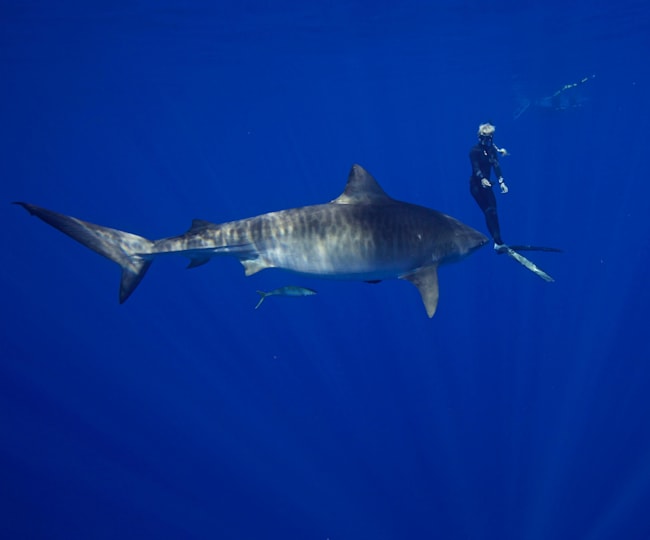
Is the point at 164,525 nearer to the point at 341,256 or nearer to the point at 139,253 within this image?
the point at 139,253

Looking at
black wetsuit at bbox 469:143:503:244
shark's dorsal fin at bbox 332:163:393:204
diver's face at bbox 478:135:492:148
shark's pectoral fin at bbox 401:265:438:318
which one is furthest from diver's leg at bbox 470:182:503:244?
shark's dorsal fin at bbox 332:163:393:204

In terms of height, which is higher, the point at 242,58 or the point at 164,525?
the point at 242,58

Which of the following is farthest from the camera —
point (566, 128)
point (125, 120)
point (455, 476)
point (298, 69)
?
point (566, 128)

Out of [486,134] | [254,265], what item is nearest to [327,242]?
[254,265]

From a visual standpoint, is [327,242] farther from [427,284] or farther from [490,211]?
[490,211]

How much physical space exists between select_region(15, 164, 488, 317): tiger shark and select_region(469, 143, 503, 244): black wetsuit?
4.38 metres

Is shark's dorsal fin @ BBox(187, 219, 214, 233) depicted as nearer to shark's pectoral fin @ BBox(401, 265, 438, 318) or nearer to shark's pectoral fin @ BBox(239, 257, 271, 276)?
shark's pectoral fin @ BBox(239, 257, 271, 276)

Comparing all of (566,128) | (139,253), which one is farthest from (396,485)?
(566,128)

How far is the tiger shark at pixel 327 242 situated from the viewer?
6984 millimetres

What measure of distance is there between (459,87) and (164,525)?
47.4 metres

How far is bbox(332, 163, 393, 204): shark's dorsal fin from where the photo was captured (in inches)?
291

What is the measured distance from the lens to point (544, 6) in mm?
23406

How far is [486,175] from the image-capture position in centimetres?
1132

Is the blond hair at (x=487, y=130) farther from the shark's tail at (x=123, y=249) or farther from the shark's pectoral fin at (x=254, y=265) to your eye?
the shark's tail at (x=123, y=249)
